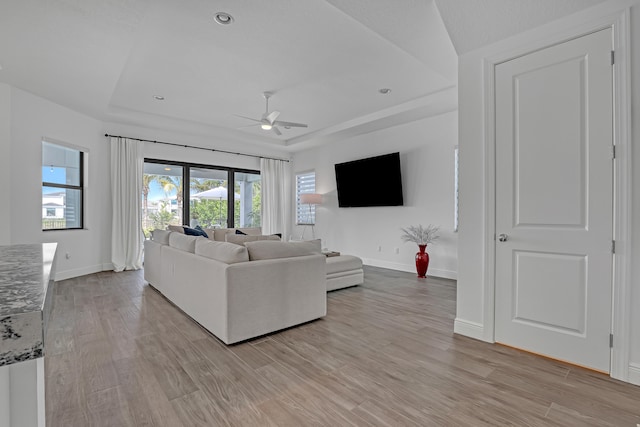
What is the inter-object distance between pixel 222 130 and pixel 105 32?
3664 millimetres

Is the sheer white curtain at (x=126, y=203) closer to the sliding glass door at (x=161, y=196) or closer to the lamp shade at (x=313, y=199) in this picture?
the sliding glass door at (x=161, y=196)

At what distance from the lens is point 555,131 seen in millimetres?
2340

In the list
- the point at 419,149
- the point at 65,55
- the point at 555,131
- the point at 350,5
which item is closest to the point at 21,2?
the point at 65,55

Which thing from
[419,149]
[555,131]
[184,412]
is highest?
[419,149]

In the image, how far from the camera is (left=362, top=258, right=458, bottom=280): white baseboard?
5.09 meters

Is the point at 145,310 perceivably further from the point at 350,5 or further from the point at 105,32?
the point at 350,5

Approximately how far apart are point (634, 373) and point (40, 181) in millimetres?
6724

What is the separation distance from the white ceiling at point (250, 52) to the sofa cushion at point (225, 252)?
6.68 feet

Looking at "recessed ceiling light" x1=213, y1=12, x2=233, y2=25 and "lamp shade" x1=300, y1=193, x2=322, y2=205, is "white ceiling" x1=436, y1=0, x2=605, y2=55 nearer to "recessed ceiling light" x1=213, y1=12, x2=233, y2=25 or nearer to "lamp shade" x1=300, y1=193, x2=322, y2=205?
"recessed ceiling light" x1=213, y1=12, x2=233, y2=25

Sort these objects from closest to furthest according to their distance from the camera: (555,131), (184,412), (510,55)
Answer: (184,412) < (555,131) < (510,55)

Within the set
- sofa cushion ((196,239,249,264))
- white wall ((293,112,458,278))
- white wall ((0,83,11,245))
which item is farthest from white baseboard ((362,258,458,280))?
white wall ((0,83,11,245))

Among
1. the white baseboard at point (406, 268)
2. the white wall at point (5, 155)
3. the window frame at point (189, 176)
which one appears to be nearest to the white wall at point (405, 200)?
the white baseboard at point (406, 268)

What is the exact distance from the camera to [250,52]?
11.0 feet

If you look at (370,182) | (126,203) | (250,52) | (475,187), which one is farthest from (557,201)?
(126,203)
